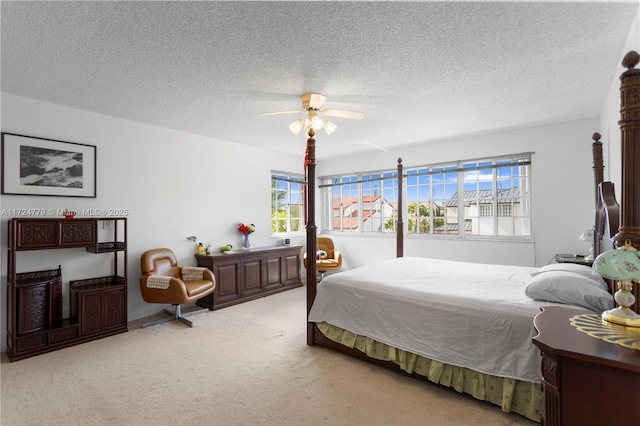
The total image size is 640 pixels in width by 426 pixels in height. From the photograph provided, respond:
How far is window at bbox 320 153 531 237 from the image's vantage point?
Result: 455cm

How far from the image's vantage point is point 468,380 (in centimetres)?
219

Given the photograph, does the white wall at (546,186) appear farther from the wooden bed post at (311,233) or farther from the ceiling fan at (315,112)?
the wooden bed post at (311,233)

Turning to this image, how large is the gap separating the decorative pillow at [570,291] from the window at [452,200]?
2.40 m

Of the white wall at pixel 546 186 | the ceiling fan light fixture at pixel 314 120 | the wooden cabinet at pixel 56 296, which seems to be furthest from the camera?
the white wall at pixel 546 186

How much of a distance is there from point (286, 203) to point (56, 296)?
152 inches

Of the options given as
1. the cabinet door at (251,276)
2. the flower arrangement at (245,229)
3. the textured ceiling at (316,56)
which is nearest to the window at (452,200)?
the textured ceiling at (316,56)

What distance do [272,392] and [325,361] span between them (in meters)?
0.62

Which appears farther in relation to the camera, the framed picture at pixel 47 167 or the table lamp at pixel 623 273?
the framed picture at pixel 47 167

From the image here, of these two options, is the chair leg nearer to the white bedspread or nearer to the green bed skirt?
the white bedspread

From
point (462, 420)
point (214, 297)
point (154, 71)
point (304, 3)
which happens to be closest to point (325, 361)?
point (462, 420)

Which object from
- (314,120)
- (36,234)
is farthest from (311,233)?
(36,234)

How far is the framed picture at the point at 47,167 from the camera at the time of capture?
3.09 metres

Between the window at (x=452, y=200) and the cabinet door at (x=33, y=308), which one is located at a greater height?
the window at (x=452, y=200)

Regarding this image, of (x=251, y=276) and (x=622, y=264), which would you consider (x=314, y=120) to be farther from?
(x=251, y=276)
